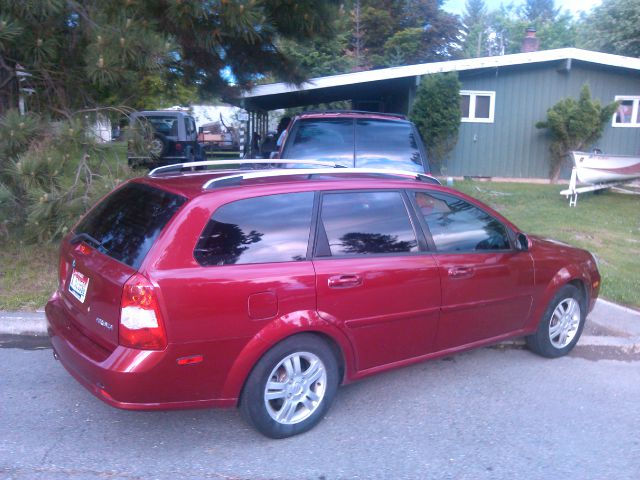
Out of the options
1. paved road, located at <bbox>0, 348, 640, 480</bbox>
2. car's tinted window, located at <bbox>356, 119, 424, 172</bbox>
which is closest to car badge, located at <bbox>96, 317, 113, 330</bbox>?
paved road, located at <bbox>0, 348, 640, 480</bbox>

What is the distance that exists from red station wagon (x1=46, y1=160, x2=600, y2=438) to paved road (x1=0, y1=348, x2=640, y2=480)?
0.33 metres

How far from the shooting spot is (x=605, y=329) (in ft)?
20.0

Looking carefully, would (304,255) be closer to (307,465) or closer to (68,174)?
(307,465)

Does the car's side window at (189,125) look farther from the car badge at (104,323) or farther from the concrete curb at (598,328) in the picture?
the car badge at (104,323)

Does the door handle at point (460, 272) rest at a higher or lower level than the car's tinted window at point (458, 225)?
lower

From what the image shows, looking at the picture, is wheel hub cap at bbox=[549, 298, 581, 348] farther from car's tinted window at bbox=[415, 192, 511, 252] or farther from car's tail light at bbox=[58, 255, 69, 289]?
car's tail light at bbox=[58, 255, 69, 289]

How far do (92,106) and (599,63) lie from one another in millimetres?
13419

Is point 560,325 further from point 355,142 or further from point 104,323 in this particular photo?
point 104,323

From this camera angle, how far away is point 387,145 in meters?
7.65

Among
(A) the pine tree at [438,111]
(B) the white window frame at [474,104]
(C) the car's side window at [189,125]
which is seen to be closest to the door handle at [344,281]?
(A) the pine tree at [438,111]

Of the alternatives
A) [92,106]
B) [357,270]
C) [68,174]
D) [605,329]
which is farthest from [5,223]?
[605,329]

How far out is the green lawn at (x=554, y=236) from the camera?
22.0ft

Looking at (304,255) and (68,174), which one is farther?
(68,174)

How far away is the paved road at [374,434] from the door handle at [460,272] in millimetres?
927
